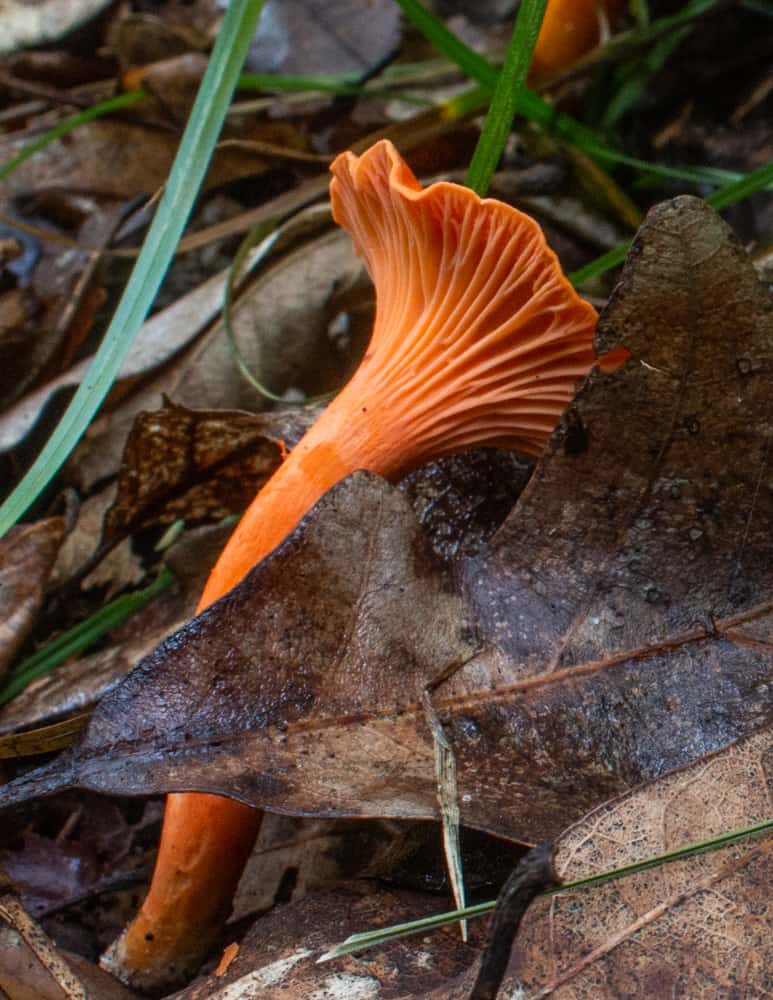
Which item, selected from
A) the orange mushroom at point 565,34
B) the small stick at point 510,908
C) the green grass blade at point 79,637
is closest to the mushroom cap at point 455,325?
the green grass blade at point 79,637

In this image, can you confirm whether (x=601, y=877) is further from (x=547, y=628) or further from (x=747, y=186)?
(x=747, y=186)

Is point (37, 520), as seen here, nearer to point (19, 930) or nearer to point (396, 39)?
point (19, 930)

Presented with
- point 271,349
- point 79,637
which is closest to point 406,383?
point 271,349

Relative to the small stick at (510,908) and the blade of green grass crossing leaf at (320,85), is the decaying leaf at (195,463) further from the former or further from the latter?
the small stick at (510,908)

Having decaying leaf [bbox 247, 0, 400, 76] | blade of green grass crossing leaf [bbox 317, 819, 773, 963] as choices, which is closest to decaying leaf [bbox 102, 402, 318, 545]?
blade of green grass crossing leaf [bbox 317, 819, 773, 963]

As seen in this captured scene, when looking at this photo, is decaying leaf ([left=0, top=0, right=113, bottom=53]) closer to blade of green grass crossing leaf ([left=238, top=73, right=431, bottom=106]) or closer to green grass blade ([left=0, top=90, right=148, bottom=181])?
green grass blade ([left=0, top=90, right=148, bottom=181])

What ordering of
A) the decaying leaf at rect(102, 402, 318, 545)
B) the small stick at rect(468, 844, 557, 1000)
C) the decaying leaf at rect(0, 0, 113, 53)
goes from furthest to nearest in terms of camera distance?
the decaying leaf at rect(0, 0, 113, 53) < the decaying leaf at rect(102, 402, 318, 545) < the small stick at rect(468, 844, 557, 1000)
